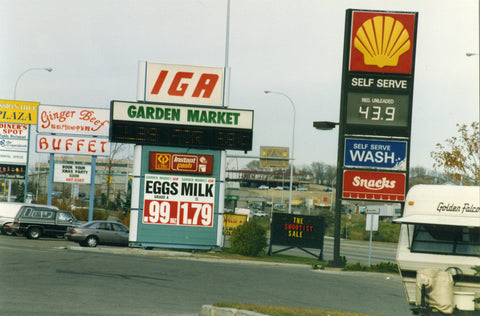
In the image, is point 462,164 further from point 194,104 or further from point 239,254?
point 194,104

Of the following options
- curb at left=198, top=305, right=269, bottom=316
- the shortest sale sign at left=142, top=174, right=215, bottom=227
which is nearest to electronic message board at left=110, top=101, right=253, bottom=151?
the shortest sale sign at left=142, top=174, right=215, bottom=227

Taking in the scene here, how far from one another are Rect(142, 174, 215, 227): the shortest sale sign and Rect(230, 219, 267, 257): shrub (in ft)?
9.49

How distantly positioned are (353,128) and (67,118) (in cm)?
2686

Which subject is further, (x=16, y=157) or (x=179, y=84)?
(x=16, y=157)

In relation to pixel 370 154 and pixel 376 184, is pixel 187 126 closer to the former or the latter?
pixel 370 154

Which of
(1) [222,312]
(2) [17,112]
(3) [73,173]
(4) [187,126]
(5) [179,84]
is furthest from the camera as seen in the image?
(2) [17,112]

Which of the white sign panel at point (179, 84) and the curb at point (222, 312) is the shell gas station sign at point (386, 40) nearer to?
the white sign panel at point (179, 84)

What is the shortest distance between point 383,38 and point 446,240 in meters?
12.7

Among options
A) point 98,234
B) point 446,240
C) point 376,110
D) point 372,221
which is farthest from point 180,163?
point 446,240

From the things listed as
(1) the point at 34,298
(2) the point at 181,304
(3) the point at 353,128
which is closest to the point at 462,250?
(2) the point at 181,304

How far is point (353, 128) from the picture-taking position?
2300cm

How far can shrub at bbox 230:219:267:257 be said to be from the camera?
30531mm

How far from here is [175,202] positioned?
1103 inches

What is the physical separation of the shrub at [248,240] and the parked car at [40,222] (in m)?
13.2
